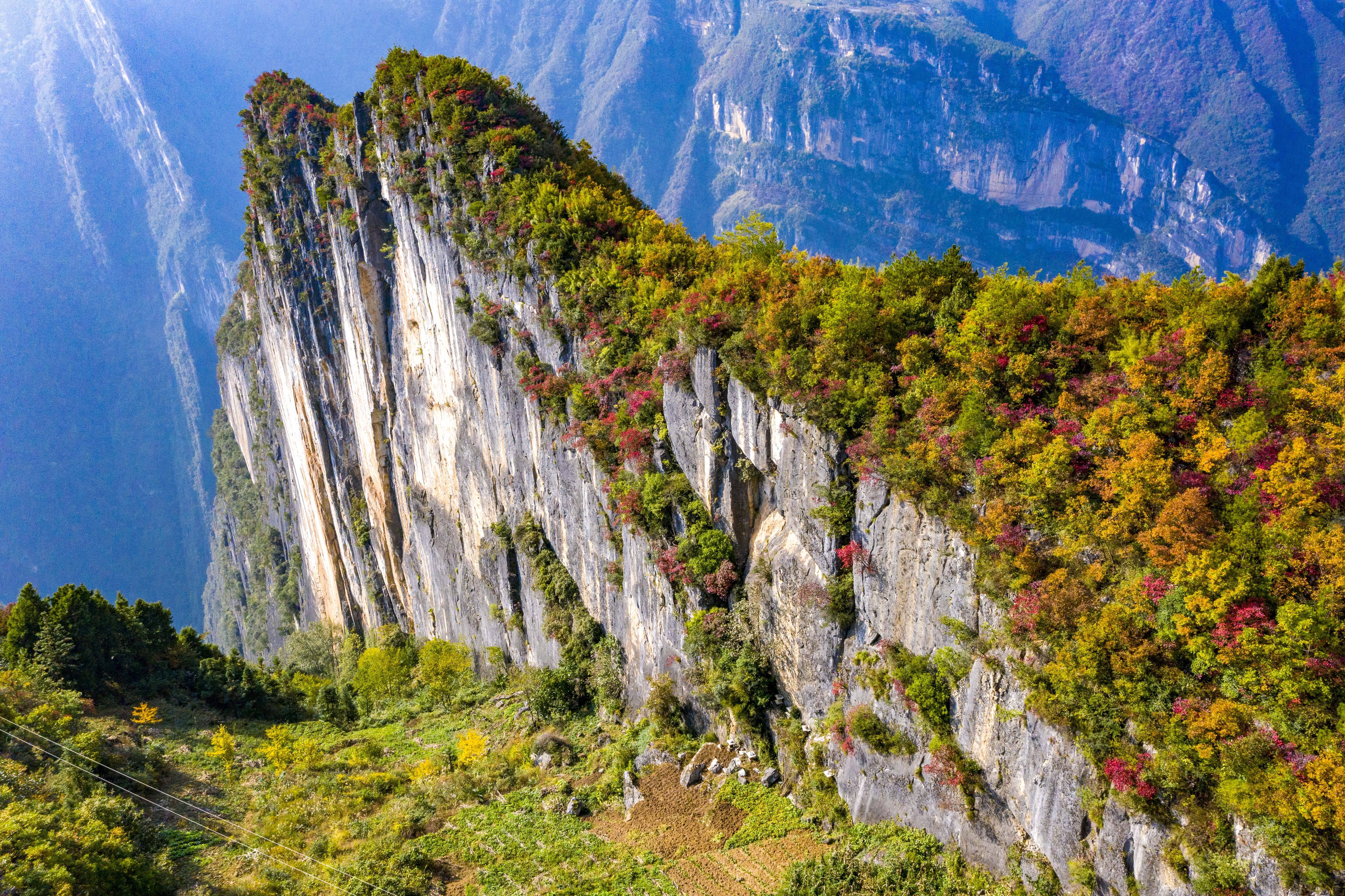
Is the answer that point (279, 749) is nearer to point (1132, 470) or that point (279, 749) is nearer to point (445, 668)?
point (445, 668)

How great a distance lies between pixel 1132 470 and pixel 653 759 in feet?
49.8

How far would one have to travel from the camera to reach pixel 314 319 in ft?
169

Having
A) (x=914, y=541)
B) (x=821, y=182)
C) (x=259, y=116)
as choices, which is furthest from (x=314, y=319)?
(x=821, y=182)

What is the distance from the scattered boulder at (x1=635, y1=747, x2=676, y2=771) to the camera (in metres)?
20.2

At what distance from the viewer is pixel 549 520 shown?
1173 inches

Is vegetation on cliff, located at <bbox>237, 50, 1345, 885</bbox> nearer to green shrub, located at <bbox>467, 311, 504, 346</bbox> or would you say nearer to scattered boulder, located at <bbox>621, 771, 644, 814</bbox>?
scattered boulder, located at <bbox>621, 771, 644, 814</bbox>

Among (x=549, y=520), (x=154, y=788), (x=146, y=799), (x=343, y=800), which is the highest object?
(x=549, y=520)

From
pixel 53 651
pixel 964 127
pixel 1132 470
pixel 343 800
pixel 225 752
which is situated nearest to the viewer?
pixel 1132 470

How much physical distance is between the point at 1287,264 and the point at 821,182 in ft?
535

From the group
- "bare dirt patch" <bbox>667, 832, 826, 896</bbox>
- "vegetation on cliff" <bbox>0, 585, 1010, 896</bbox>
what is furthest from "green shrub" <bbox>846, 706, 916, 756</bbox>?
"bare dirt patch" <bbox>667, 832, 826, 896</bbox>

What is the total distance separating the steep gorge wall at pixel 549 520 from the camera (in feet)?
42.7

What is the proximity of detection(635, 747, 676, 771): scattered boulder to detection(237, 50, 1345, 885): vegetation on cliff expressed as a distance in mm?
5195

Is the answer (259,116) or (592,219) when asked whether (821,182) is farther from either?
(592,219)

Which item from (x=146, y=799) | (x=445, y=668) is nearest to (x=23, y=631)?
(x=146, y=799)
